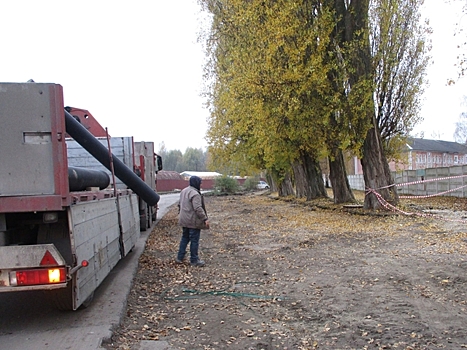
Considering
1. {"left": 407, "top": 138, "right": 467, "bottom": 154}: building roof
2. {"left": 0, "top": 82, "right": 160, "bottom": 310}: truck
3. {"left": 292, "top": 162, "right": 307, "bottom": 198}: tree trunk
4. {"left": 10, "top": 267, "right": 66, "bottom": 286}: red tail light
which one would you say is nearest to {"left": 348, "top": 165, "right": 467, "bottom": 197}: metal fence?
{"left": 292, "top": 162, "right": 307, "bottom": 198}: tree trunk

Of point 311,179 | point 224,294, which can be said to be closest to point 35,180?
point 224,294

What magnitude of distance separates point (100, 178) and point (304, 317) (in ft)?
13.2

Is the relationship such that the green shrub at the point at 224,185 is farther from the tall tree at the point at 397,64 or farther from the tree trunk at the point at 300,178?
the tall tree at the point at 397,64

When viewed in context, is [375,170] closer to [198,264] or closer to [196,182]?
[196,182]

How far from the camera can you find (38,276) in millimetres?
4910

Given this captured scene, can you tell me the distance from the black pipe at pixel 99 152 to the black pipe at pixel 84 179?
310mm

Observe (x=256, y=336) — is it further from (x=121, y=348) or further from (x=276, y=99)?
(x=276, y=99)

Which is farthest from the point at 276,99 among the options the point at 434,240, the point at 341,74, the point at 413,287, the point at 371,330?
the point at 371,330

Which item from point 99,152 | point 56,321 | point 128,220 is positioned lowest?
point 56,321

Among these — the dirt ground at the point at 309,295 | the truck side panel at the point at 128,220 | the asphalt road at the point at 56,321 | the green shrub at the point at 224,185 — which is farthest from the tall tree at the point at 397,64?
the green shrub at the point at 224,185

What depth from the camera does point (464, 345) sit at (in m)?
4.46

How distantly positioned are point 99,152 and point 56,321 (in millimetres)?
2962

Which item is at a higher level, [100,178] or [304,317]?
[100,178]

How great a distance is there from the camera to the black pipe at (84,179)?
19.4 feet
